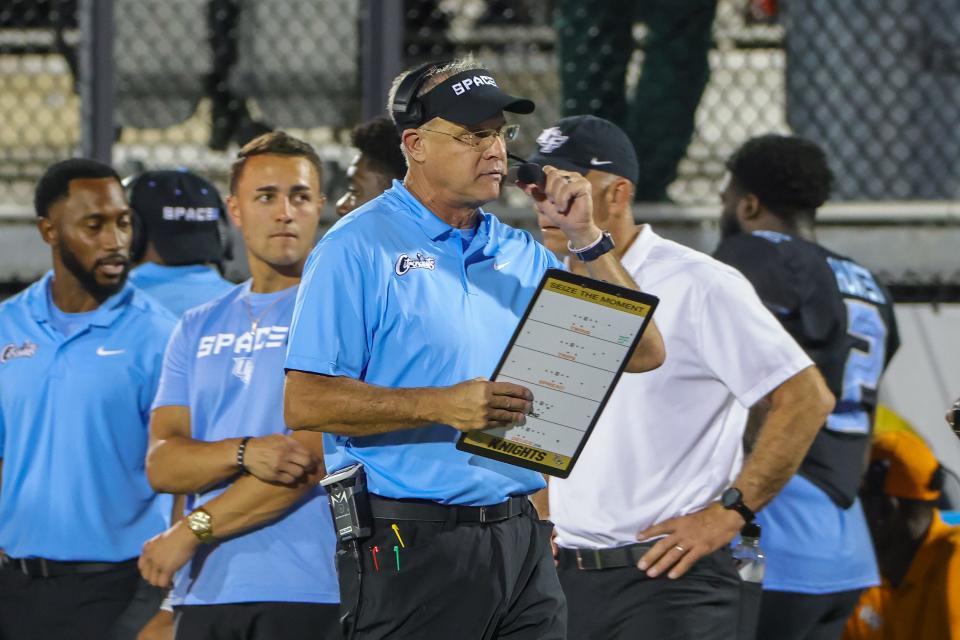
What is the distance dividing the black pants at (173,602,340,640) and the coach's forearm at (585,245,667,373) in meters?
1.00

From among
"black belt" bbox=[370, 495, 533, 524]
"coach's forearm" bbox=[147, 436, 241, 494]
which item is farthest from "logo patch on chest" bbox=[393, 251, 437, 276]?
"coach's forearm" bbox=[147, 436, 241, 494]

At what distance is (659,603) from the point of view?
3.67m

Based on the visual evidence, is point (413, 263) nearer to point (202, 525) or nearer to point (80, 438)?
point (202, 525)

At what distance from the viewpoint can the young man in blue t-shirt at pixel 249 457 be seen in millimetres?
3707

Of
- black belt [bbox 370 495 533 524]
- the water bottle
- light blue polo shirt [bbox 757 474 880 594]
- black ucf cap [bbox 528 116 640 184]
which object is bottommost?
light blue polo shirt [bbox 757 474 880 594]

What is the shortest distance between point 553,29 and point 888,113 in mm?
1504

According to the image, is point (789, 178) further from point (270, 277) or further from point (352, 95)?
point (352, 95)

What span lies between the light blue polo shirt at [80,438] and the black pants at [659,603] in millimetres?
1402

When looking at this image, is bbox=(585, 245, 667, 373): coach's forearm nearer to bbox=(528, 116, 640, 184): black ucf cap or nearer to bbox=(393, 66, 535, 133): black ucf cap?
bbox=(393, 66, 535, 133): black ucf cap

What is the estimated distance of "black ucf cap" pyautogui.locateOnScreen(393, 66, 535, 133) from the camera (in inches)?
124

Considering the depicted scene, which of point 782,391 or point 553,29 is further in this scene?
point 553,29

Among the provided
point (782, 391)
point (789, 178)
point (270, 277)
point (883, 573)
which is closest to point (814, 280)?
point (789, 178)

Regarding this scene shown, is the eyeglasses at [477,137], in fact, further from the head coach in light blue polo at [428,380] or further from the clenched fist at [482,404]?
the clenched fist at [482,404]

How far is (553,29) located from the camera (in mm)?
6852
